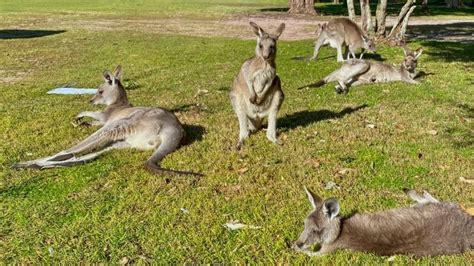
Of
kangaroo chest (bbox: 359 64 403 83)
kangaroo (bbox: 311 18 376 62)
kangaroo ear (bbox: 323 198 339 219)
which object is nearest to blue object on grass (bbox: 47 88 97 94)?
kangaroo chest (bbox: 359 64 403 83)

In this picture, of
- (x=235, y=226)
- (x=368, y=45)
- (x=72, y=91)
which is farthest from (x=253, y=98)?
(x=368, y=45)

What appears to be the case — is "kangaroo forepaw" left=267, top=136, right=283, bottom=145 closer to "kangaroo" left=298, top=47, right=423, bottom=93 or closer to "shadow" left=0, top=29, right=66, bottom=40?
"kangaroo" left=298, top=47, right=423, bottom=93

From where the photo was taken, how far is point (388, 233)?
3.76 meters

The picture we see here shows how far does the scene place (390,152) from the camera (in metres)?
6.04

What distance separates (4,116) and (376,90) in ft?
21.3

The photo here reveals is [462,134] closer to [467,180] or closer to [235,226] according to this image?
[467,180]

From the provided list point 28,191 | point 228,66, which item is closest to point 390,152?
point 28,191

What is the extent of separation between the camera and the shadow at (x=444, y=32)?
18.2m

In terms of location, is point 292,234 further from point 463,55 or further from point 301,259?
point 463,55

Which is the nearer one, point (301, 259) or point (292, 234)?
point (301, 259)

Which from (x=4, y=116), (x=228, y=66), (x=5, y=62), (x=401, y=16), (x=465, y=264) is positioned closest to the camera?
(x=465, y=264)

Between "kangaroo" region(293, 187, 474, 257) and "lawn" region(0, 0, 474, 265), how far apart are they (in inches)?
3.3

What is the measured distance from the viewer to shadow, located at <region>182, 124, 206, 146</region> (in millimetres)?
6520

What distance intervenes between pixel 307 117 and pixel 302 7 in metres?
24.7
